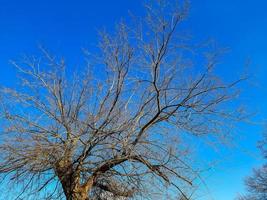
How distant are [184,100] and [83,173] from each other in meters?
2.85

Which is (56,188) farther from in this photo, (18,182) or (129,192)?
(129,192)

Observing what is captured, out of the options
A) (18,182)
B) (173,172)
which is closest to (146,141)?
(173,172)

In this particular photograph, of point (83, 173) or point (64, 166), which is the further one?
point (83, 173)

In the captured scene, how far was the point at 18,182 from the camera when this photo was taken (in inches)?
359

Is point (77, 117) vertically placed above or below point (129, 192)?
above

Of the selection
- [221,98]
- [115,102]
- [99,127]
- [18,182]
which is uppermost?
[221,98]

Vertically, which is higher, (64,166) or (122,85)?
(122,85)

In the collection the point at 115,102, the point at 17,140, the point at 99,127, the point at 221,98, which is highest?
the point at 221,98

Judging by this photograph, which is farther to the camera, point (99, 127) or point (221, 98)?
point (221, 98)

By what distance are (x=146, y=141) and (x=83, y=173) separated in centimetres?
163

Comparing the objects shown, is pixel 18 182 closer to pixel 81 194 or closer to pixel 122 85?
pixel 81 194

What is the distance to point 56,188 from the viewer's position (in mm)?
9461

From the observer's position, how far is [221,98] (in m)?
9.95

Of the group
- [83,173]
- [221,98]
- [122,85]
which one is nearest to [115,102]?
[122,85]
